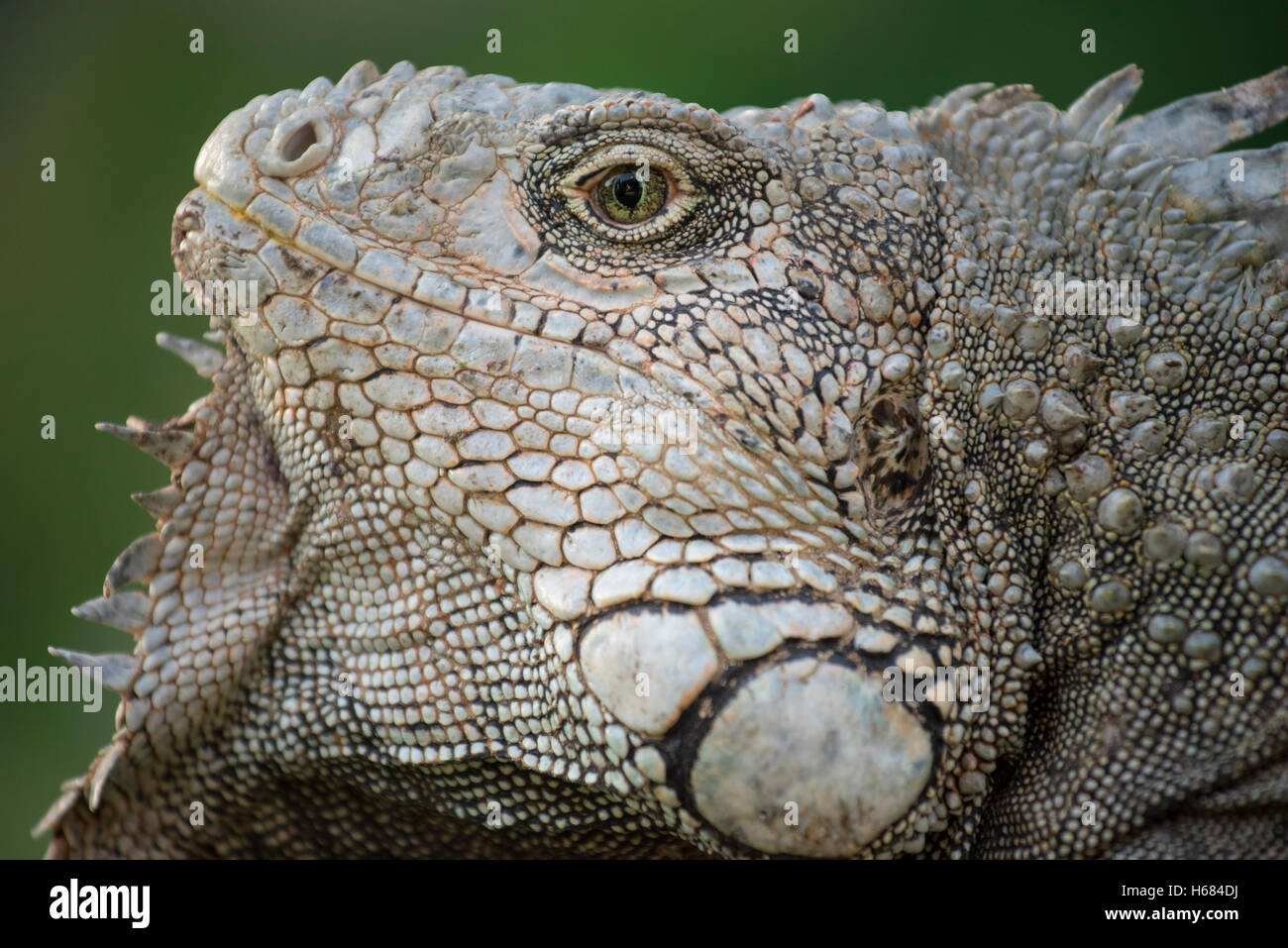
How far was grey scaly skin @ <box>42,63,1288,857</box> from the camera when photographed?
2041mm

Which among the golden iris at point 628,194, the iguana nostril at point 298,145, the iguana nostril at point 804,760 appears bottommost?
the iguana nostril at point 804,760

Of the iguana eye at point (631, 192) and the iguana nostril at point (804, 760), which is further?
the iguana eye at point (631, 192)

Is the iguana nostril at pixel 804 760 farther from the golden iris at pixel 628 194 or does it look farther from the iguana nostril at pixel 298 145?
the iguana nostril at pixel 298 145

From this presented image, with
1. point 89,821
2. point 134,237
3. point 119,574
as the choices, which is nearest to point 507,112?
point 119,574

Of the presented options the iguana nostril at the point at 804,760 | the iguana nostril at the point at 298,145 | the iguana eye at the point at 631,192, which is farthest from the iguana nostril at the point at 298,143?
the iguana nostril at the point at 804,760

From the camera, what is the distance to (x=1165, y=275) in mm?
2287

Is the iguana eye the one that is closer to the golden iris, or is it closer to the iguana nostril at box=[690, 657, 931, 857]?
the golden iris

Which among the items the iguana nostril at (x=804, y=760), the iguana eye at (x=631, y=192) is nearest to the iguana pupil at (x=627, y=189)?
the iguana eye at (x=631, y=192)

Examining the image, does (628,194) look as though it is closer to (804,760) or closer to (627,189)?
(627,189)

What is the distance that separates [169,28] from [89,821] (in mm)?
5638

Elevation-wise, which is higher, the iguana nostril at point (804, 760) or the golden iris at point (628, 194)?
the golden iris at point (628, 194)

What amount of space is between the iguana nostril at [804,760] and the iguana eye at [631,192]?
3.08 feet

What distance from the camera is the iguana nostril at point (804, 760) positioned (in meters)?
1.96

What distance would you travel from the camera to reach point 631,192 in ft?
7.47
